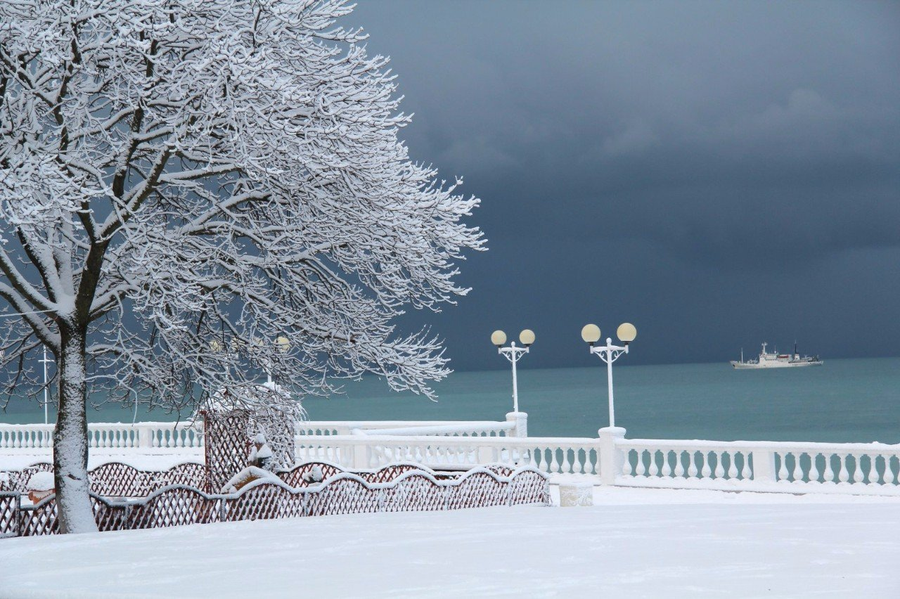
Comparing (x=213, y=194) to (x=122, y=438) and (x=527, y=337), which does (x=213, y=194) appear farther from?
(x=122, y=438)

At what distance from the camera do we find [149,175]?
564 inches

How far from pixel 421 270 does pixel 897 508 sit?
7158 millimetres

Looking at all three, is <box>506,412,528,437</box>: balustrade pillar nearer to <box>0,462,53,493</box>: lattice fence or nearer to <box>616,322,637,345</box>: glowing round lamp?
<box>616,322,637,345</box>: glowing round lamp

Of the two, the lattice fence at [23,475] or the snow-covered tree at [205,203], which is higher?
the snow-covered tree at [205,203]

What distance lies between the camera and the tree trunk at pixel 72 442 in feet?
45.5

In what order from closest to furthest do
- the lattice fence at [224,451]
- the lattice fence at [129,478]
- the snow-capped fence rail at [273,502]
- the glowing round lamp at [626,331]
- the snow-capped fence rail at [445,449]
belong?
1. the snow-capped fence rail at [273,502]
2. the lattice fence at [224,451]
3. the lattice fence at [129,478]
4. the snow-capped fence rail at [445,449]
5. the glowing round lamp at [626,331]

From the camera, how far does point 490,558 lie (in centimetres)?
930

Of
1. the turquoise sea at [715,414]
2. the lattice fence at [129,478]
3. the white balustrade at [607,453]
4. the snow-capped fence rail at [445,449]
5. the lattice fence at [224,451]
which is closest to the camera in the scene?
the lattice fence at [224,451]

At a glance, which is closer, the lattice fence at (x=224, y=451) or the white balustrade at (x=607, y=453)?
the lattice fence at (x=224, y=451)

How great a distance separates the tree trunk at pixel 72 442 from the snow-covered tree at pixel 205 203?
3 centimetres

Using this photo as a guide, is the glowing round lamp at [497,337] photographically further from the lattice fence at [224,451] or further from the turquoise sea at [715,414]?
the turquoise sea at [715,414]

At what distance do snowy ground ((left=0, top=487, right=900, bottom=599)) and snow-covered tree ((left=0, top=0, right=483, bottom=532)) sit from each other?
2.87m

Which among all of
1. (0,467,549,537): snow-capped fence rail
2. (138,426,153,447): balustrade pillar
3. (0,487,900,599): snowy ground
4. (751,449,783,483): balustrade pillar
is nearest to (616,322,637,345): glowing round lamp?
(751,449,783,483): balustrade pillar

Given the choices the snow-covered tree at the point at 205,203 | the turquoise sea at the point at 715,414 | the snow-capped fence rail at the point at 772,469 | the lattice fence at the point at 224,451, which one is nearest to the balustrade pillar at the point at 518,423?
the snow-capped fence rail at the point at 772,469
